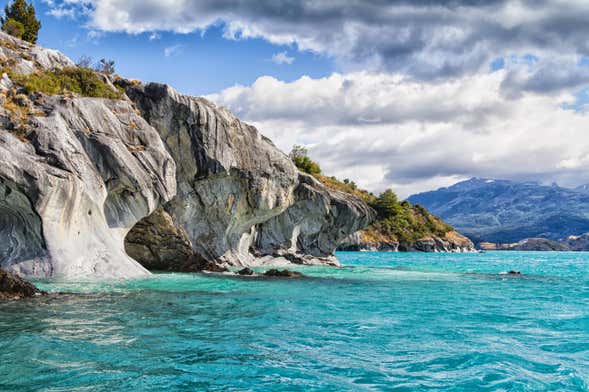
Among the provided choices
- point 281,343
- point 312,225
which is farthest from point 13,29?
point 281,343

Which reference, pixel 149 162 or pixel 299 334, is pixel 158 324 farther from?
pixel 149 162

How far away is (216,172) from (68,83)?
42.1ft

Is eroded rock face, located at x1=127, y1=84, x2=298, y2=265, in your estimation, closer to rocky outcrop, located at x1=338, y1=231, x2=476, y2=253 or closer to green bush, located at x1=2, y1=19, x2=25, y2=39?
green bush, located at x1=2, y1=19, x2=25, y2=39

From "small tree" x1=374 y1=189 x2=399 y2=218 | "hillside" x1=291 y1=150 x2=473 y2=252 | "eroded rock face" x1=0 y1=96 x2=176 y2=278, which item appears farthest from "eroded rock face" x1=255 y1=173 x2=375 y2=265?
"hillside" x1=291 y1=150 x2=473 y2=252

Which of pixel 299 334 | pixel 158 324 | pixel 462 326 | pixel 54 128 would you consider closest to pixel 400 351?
pixel 299 334

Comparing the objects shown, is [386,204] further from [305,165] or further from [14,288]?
[14,288]

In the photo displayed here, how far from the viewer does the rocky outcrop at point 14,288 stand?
762 inches

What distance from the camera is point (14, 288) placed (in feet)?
64.4

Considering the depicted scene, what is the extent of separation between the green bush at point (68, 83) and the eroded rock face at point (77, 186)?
157 cm

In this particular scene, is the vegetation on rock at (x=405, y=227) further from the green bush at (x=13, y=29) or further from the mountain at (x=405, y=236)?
the green bush at (x=13, y=29)

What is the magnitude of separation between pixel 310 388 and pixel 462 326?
28.7 feet

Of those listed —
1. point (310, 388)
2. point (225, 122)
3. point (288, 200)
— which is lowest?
point (310, 388)

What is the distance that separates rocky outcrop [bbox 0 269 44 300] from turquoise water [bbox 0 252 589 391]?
43.4 inches

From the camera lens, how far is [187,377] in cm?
1043
